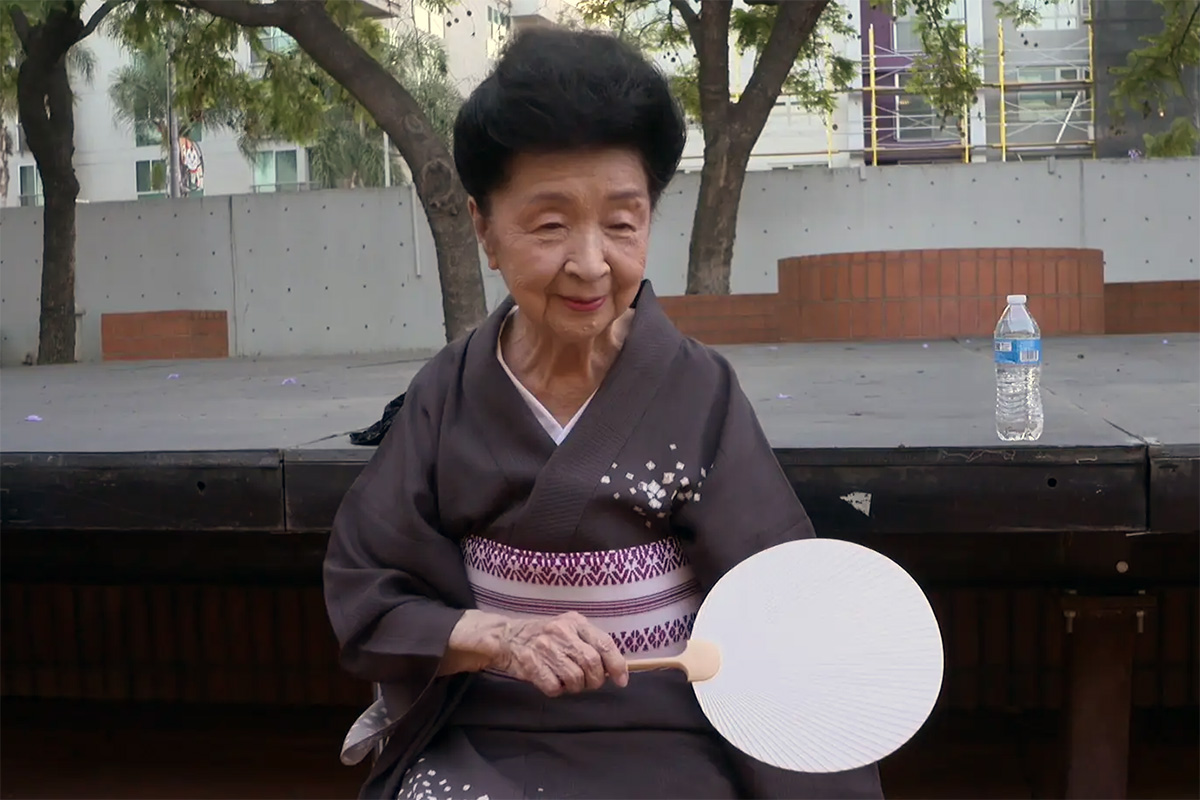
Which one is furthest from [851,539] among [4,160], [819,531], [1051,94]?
[4,160]

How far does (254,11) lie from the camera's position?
9812 millimetres

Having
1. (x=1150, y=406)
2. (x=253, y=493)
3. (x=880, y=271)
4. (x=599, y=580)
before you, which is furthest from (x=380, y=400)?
(x=880, y=271)

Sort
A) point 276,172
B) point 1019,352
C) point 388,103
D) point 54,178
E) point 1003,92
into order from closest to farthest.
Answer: point 1019,352 < point 388,103 < point 54,178 < point 1003,92 < point 276,172

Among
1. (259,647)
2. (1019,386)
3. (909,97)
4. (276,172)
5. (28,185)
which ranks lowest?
(259,647)

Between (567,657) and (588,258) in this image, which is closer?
(567,657)

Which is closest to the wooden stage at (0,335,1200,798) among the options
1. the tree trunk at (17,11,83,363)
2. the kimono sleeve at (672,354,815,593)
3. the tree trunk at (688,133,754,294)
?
the kimono sleeve at (672,354,815,593)

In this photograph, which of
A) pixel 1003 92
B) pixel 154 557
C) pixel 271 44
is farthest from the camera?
pixel 1003 92

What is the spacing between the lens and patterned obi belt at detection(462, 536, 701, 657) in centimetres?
→ 156

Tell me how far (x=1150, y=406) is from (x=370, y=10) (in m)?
11.5

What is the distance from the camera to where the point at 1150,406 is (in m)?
2.97

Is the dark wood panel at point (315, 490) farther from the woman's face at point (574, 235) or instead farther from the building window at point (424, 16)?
the building window at point (424, 16)

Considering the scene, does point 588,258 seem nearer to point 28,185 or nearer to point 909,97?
point 909,97

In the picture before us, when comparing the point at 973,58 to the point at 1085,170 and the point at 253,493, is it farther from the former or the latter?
the point at 253,493

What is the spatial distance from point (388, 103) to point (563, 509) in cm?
877
